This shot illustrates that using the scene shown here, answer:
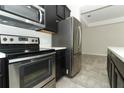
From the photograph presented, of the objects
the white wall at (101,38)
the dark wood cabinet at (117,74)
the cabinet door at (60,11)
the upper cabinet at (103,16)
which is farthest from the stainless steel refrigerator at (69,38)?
the white wall at (101,38)

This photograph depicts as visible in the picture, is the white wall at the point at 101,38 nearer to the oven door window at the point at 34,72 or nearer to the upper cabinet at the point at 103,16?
the upper cabinet at the point at 103,16

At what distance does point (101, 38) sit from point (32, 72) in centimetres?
549

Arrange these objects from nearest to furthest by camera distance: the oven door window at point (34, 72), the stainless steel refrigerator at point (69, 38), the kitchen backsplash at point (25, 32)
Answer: the oven door window at point (34, 72) → the kitchen backsplash at point (25, 32) → the stainless steel refrigerator at point (69, 38)

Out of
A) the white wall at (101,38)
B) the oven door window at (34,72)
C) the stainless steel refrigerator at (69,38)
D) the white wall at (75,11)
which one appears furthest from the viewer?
the white wall at (101,38)

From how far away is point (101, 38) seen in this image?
5.74 metres

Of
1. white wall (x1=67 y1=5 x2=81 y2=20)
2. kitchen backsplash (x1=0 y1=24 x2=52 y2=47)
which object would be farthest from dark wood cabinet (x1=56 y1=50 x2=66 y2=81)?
white wall (x1=67 y1=5 x2=81 y2=20)

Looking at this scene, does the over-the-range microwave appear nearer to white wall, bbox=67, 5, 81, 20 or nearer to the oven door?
the oven door

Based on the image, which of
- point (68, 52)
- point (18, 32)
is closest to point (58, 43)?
point (68, 52)

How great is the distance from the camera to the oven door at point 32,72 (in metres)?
0.88

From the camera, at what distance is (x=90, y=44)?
6320mm

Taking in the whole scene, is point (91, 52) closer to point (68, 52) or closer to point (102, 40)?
point (102, 40)

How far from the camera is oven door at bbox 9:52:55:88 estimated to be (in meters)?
0.88

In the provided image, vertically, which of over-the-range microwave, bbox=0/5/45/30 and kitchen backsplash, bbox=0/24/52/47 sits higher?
over-the-range microwave, bbox=0/5/45/30
